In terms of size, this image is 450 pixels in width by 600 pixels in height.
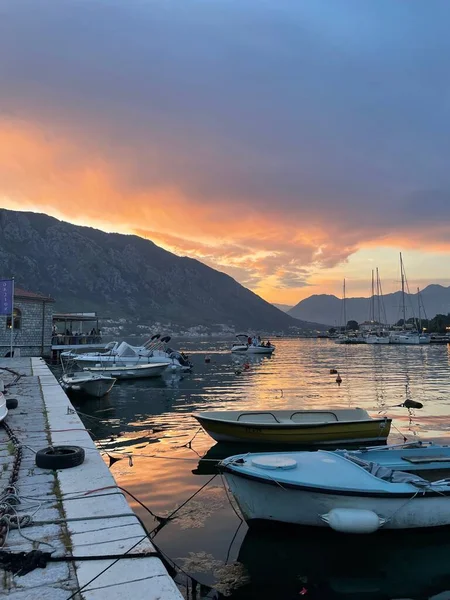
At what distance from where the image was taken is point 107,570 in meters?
5.12

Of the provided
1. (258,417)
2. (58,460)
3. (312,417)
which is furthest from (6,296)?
(58,460)

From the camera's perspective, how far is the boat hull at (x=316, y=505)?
328 inches

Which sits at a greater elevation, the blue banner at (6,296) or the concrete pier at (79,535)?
the blue banner at (6,296)

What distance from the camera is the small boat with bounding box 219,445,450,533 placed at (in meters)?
8.23

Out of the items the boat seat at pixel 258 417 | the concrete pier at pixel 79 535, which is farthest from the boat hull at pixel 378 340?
the concrete pier at pixel 79 535

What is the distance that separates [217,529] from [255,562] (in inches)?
53.6

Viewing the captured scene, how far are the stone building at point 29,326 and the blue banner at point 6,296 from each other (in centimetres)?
1302

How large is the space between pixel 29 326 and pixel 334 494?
145 feet

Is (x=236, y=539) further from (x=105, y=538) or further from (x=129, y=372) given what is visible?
(x=129, y=372)

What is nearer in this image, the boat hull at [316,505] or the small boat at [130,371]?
the boat hull at [316,505]

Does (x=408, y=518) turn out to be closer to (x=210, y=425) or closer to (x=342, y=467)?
(x=342, y=467)

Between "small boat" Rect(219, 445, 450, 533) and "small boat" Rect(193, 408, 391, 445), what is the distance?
5407mm

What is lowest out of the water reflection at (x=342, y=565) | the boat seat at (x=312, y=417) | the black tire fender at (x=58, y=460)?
the water reflection at (x=342, y=565)

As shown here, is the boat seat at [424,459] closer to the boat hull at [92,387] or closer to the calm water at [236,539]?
the calm water at [236,539]
